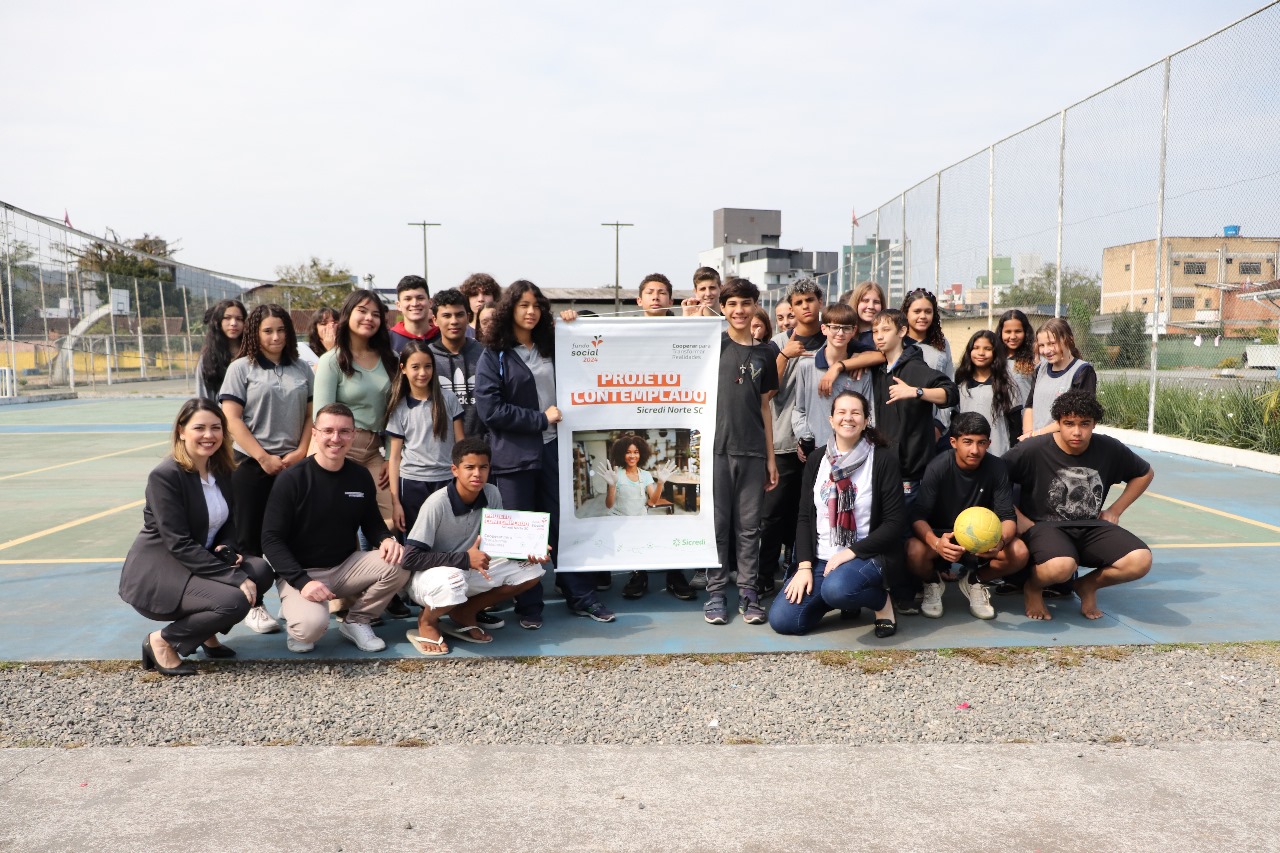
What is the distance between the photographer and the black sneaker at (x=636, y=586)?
571 cm

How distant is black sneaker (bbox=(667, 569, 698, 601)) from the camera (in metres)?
5.66

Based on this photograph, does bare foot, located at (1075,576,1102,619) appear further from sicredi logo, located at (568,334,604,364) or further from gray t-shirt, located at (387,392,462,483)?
gray t-shirt, located at (387,392,462,483)

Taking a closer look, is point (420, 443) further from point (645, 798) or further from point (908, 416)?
point (908, 416)

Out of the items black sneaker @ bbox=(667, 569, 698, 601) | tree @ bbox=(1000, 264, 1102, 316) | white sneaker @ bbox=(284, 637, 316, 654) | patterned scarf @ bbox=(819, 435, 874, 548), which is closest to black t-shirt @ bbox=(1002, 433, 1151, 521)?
patterned scarf @ bbox=(819, 435, 874, 548)

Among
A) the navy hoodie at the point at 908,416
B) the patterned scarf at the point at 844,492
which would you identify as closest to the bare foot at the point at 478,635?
the patterned scarf at the point at 844,492

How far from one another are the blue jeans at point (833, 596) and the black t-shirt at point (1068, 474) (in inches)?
A: 45.6

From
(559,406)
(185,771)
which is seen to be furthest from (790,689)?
(185,771)

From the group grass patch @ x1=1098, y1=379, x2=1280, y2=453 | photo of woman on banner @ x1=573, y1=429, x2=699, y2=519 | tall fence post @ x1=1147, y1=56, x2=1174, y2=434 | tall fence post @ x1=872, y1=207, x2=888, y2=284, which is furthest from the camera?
tall fence post @ x1=872, y1=207, x2=888, y2=284

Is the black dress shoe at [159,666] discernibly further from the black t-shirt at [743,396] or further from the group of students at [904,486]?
the black t-shirt at [743,396]

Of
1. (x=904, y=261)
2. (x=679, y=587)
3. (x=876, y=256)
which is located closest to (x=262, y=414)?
(x=679, y=587)

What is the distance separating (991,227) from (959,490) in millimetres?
11483

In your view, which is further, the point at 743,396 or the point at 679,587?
the point at 679,587

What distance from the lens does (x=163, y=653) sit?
4.41 m

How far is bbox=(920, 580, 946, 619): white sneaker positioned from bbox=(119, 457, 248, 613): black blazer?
3.57 m
